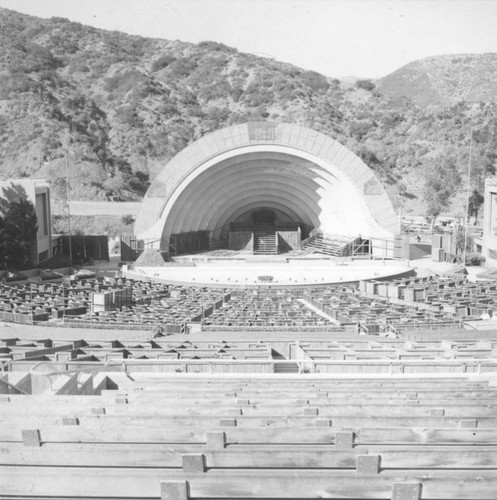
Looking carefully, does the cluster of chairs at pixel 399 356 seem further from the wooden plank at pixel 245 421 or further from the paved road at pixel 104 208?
the paved road at pixel 104 208

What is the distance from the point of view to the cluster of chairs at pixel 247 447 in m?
5.30

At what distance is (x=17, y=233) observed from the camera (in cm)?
4334

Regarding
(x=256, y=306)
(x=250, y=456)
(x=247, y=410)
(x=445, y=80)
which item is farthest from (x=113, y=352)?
(x=445, y=80)

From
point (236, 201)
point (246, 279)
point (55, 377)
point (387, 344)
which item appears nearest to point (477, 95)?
point (236, 201)

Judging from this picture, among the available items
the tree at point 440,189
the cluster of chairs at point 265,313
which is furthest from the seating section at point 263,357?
the tree at point 440,189

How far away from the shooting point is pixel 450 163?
7238cm

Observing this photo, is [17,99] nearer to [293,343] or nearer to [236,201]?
[236,201]

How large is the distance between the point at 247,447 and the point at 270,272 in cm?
3838

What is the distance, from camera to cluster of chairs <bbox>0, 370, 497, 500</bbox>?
5297mm

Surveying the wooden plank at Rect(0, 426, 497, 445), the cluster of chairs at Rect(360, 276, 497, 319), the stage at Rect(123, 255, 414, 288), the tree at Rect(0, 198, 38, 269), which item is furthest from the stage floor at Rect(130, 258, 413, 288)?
the wooden plank at Rect(0, 426, 497, 445)

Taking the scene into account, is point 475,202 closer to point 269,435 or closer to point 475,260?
point 475,260

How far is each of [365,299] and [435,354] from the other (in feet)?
57.3

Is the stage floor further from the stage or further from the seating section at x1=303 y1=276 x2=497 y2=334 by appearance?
the seating section at x1=303 y1=276 x2=497 y2=334

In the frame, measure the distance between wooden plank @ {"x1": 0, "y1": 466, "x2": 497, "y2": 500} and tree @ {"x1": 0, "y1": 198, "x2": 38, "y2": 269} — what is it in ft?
132
